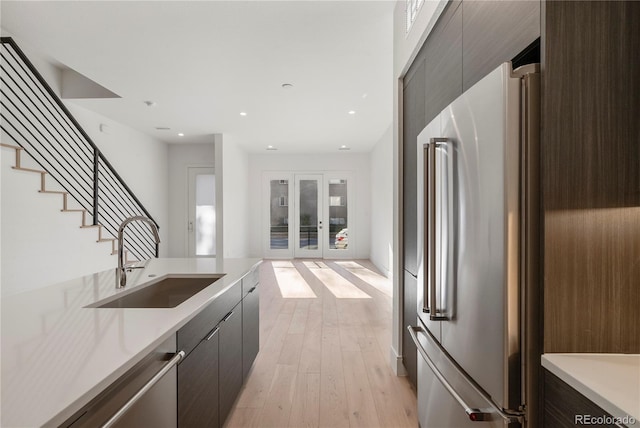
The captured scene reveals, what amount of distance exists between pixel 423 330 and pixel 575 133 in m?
1.06

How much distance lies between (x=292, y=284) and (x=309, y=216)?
10.9 feet

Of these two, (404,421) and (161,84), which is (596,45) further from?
(161,84)

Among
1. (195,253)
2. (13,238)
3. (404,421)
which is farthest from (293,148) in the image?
(404,421)

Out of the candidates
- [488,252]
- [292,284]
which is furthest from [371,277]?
[488,252]

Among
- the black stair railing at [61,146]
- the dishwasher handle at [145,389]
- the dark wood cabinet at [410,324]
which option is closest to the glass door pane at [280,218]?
the black stair railing at [61,146]

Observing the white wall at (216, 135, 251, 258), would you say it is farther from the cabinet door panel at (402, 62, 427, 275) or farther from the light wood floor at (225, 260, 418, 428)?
the cabinet door panel at (402, 62, 427, 275)

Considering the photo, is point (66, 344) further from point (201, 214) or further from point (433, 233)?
point (201, 214)

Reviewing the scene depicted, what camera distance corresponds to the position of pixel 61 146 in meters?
4.40

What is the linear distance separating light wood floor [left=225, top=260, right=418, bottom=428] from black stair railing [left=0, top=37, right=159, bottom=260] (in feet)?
6.85

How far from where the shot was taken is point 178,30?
113 inches

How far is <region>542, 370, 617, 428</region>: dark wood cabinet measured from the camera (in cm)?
75

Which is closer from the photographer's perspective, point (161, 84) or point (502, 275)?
point (502, 275)

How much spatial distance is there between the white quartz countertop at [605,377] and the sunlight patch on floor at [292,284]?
4.09 m

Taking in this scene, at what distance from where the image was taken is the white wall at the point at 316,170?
8.75 m
